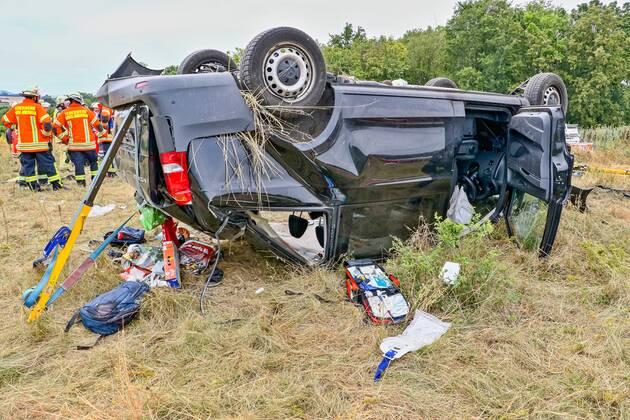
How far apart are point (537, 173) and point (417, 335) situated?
68.9 inches

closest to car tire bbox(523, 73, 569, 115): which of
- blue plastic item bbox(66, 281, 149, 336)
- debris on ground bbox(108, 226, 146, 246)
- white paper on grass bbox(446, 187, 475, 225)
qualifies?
white paper on grass bbox(446, 187, 475, 225)

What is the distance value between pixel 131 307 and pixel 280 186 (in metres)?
1.20

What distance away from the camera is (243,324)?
2.74 meters

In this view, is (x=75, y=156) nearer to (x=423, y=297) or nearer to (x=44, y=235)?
(x=44, y=235)

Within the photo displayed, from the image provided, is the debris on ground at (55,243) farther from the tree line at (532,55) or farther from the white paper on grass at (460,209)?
the tree line at (532,55)

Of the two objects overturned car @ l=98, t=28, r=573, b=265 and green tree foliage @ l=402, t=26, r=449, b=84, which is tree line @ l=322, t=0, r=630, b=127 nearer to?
green tree foliage @ l=402, t=26, r=449, b=84

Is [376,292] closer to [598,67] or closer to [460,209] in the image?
[460,209]

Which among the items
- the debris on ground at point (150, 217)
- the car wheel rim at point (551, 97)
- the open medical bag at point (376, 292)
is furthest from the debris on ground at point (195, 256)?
the car wheel rim at point (551, 97)

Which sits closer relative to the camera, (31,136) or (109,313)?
A: (109,313)

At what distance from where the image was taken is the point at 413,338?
2.55 meters

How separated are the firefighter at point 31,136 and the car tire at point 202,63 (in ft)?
17.0

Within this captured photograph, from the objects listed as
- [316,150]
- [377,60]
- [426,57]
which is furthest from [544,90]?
[426,57]

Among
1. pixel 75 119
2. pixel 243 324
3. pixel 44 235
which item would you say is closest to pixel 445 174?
pixel 243 324

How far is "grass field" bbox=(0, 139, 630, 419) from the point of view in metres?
2.02
